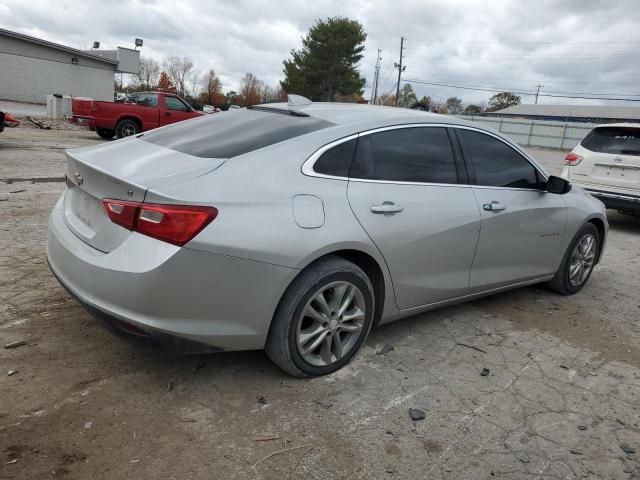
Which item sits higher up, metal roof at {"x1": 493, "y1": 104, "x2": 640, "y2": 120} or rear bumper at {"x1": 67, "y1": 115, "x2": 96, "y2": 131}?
metal roof at {"x1": 493, "y1": 104, "x2": 640, "y2": 120}

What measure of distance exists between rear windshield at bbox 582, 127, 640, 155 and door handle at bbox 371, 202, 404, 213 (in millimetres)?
6174

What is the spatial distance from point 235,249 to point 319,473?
1.09 m

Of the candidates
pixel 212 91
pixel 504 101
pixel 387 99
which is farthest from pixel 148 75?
pixel 504 101

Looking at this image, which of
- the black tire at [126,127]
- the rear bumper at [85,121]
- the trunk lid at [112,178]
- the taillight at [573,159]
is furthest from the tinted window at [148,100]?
the trunk lid at [112,178]

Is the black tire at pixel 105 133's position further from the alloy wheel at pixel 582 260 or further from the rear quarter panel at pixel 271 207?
the rear quarter panel at pixel 271 207

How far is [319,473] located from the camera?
7.52ft

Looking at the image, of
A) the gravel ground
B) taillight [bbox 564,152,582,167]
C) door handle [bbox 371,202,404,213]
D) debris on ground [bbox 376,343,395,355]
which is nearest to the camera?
the gravel ground

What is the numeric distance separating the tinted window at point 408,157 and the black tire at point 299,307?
574 millimetres

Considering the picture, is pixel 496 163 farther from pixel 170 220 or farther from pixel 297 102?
pixel 170 220

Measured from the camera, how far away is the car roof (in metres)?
3.28

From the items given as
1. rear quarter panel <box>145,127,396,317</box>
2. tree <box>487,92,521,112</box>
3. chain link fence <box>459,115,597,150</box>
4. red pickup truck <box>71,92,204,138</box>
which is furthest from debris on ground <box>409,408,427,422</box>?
tree <box>487,92,521,112</box>

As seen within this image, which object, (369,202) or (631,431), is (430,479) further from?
(369,202)

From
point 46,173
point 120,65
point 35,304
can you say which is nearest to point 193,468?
point 35,304

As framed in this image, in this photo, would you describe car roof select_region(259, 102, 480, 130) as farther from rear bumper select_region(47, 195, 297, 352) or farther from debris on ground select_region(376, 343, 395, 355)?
debris on ground select_region(376, 343, 395, 355)
